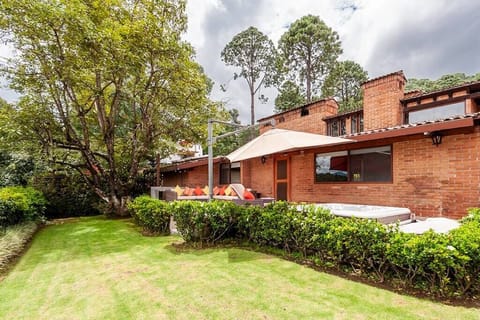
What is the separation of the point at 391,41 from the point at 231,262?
19.6 metres

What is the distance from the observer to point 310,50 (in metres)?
24.5

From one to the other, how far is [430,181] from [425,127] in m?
1.51

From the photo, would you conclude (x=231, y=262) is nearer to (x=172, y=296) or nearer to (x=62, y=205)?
(x=172, y=296)

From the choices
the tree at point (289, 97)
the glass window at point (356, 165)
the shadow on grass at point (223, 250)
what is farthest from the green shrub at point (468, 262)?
the tree at point (289, 97)

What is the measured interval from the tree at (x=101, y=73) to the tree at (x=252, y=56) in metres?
16.5

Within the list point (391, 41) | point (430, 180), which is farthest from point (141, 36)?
point (391, 41)

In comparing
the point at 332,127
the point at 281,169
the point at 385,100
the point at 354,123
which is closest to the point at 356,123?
the point at 354,123

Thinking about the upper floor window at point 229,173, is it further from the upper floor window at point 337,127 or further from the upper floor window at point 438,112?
the upper floor window at point 438,112

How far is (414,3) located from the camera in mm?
11016

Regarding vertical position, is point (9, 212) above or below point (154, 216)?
above

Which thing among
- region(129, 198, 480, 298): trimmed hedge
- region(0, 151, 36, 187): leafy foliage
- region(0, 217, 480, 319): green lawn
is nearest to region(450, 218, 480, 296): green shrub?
region(129, 198, 480, 298): trimmed hedge

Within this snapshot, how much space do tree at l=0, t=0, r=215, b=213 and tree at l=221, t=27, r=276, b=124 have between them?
1650cm

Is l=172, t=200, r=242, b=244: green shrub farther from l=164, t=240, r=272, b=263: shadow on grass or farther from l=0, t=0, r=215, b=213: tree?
l=0, t=0, r=215, b=213: tree

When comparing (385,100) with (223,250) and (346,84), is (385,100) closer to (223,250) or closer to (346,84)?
(223,250)
